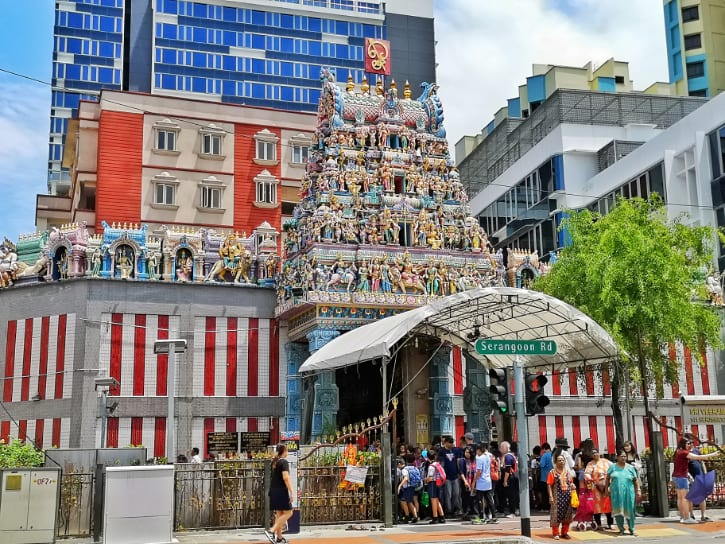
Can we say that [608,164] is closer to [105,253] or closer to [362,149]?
[362,149]

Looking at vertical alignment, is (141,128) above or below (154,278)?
above

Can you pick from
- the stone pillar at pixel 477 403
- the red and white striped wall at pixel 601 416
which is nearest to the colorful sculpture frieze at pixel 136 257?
the stone pillar at pixel 477 403

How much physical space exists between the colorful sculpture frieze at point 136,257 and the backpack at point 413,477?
16.0 meters

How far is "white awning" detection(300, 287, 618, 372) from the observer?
906 inches

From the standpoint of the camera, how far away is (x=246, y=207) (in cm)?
4819

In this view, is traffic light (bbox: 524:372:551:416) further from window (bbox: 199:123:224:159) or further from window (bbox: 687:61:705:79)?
window (bbox: 687:61:705:79)

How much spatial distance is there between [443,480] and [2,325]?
20572mm

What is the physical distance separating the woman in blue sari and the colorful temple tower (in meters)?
13.4

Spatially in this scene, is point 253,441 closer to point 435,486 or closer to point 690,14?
point 435,486

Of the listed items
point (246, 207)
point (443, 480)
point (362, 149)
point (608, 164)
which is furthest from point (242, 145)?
point (443, 480)

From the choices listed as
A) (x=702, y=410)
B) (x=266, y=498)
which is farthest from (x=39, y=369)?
(x=702, y=410)

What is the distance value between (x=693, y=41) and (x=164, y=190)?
48300 mm

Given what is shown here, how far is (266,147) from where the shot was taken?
49.2m

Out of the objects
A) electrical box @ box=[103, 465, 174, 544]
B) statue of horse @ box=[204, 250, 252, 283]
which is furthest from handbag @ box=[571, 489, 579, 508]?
statue of horse @ box=[204, 250, 252, 283]
